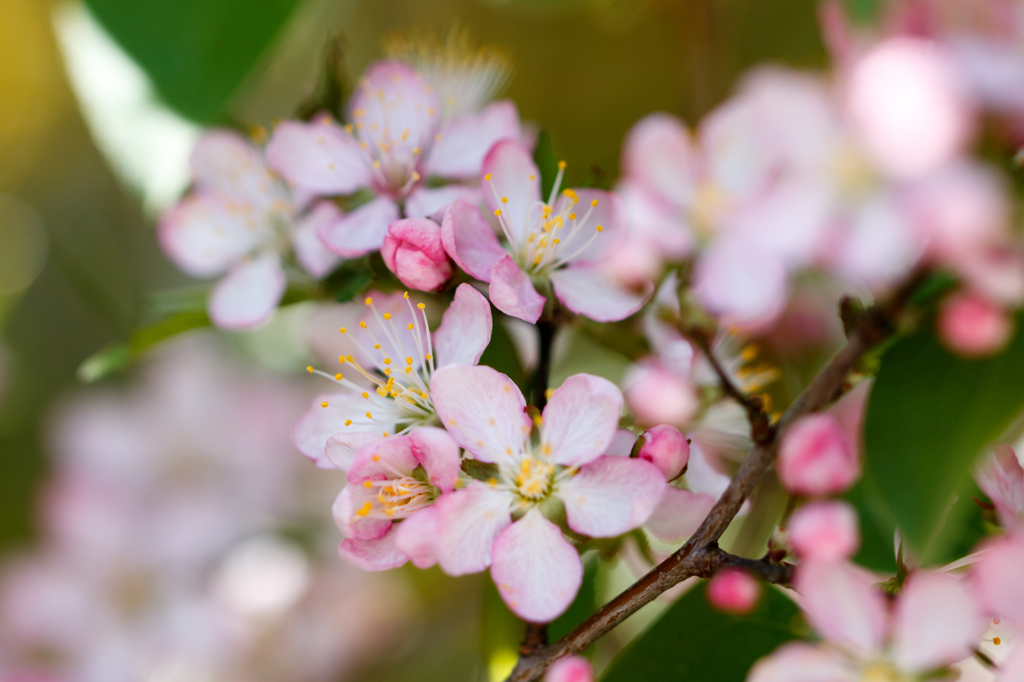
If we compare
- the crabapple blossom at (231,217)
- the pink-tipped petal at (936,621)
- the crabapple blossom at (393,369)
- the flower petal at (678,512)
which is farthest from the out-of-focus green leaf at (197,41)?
the pink-tipped petal at (936,621)

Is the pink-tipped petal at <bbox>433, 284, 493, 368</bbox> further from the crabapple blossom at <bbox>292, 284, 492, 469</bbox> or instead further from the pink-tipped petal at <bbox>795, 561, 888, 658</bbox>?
the pink-tipped petal at <bbox>795, 561, 888, 658</bbox>

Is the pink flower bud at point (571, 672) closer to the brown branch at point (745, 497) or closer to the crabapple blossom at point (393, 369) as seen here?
the brown branch at point (745, 497)

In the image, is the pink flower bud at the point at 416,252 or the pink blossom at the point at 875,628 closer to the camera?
the pink blossom at the point at 875,628

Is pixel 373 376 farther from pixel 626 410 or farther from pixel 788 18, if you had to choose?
pixel 788 18

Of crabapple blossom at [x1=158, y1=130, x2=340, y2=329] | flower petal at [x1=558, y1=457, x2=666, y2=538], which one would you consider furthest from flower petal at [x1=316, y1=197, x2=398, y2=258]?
flower petal at [x1=558, y1=457, x2=666, y2=538]

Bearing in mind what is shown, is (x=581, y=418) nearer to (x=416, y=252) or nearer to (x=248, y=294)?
(x=416, y=252)

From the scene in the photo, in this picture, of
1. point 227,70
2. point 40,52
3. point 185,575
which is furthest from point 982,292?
point 40,52

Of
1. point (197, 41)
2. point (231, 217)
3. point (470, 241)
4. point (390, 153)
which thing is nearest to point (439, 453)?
point (470, 241)
